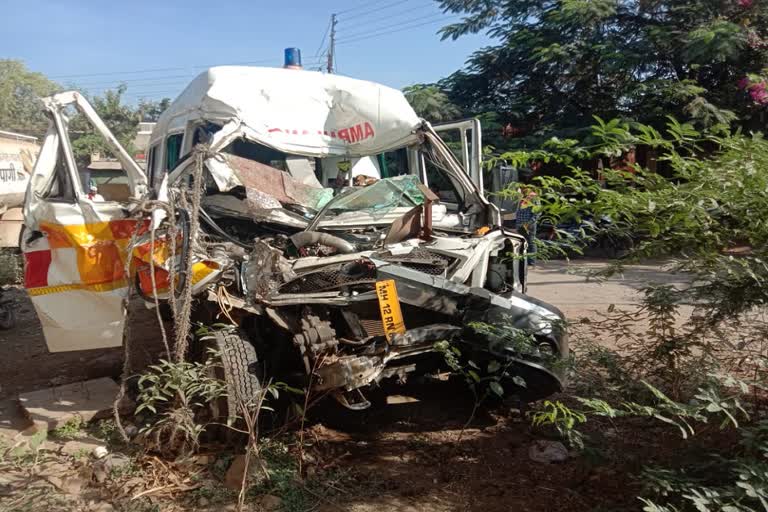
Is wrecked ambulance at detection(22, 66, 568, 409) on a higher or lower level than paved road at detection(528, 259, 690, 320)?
higher

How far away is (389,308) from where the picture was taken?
10.2 feet

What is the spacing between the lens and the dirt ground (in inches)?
115

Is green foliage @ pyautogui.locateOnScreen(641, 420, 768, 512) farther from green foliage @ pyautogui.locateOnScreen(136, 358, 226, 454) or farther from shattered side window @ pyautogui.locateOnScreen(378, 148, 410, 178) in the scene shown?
shattered side window @ pyautogui.locateOnScreen(378, 148, 410, 178)

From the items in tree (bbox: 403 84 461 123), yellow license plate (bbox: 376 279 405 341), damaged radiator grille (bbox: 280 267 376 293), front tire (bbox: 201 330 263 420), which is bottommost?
front tire (bbox: 201 330 263 420)

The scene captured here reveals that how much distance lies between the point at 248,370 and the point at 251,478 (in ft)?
1.90

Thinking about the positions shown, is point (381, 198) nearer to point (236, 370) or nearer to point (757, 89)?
point (236, 370)

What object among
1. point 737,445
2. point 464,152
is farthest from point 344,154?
point 737,445

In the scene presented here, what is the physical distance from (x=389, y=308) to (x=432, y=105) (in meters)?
10.7

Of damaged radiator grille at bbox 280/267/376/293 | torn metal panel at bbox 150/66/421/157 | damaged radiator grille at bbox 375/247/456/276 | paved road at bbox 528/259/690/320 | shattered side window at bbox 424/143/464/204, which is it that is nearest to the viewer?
damaged radiator grille at bbox 280/267/376/293

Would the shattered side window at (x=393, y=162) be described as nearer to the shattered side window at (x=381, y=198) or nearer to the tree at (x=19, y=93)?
the shattered side window at (x=381, y=198)

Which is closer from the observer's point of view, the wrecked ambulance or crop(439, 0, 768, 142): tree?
the wrecked ambulance

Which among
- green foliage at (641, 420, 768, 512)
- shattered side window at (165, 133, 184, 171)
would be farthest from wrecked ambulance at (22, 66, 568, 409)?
green foliage at (641, 420, 768, 512)

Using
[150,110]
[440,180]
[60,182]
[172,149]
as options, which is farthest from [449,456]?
[150,110]

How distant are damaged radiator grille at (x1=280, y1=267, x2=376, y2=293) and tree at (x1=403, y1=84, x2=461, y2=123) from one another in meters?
10.1
